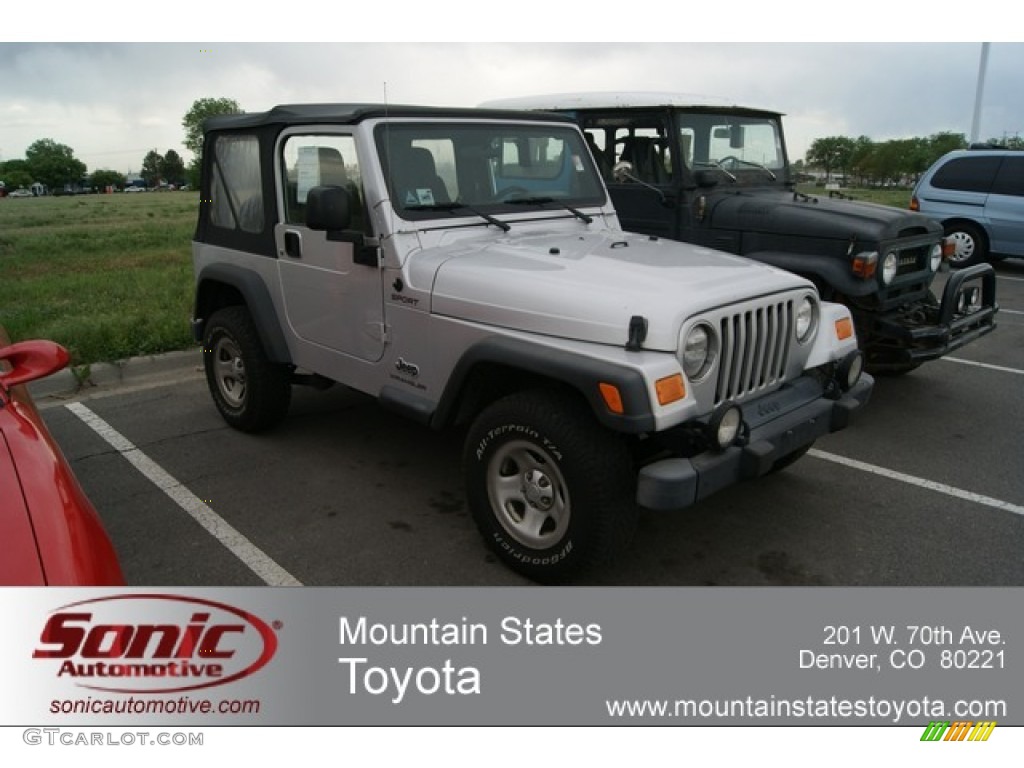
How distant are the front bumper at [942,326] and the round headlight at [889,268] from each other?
0.28 metres

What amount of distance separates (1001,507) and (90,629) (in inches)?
170

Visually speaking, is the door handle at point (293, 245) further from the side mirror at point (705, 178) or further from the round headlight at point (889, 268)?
the round headlight at point (889, 268)

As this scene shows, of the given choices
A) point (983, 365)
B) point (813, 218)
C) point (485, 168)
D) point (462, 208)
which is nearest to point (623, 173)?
point (813, 218)

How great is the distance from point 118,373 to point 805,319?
537cm

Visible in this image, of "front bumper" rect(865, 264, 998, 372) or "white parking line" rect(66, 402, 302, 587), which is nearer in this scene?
"white parking line" rect(66, 402, 302, 587)

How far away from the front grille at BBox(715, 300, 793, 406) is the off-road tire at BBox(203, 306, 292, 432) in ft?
9.44

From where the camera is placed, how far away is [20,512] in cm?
216

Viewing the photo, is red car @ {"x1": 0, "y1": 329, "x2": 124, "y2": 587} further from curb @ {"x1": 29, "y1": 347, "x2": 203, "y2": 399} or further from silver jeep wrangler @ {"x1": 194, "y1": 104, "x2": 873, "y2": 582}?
curb @ {"x1": 29, "y1": 347, "x2": 203, "y2": 399}

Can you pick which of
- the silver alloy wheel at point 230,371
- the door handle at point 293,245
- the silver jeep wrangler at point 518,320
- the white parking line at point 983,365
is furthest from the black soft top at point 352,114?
the white parking line at point 983,365

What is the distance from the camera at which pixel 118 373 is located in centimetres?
639

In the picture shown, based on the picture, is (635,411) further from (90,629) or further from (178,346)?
(178,346)

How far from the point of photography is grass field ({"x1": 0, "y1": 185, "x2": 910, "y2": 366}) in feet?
22.4

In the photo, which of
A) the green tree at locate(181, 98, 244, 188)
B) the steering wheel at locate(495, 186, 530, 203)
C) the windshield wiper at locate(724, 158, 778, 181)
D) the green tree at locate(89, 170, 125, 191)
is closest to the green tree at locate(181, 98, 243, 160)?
the green tree at locate(181, 98, 244, 188)

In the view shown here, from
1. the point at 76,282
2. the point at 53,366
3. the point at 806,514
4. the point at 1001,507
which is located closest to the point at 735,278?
the point at 806,514
